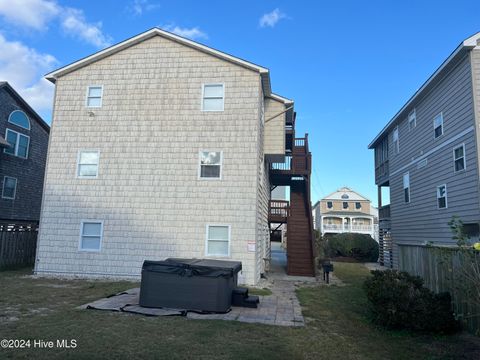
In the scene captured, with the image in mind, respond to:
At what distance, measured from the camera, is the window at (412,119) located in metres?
16.3

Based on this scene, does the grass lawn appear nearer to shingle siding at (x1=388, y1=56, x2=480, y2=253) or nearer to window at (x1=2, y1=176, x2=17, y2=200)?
shingle siding at (x1=388, y1=56, x2=480, y2=253)

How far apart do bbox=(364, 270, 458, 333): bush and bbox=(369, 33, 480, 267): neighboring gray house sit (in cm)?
326

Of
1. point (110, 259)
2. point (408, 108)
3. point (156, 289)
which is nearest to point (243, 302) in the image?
point (156, 289)

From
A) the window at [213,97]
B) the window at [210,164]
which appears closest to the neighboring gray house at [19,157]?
the window at [213,97]

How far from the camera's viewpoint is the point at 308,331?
635cm

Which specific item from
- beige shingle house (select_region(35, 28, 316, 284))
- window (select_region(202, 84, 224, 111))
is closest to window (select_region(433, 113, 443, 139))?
beige shingle house (select_region(35, 28, 316, 284))

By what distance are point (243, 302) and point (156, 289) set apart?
205 cm

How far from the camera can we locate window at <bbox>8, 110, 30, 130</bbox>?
19.0 meters

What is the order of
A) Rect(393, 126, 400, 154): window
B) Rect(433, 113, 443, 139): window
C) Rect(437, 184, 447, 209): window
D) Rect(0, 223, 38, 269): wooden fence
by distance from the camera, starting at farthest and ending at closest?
Rect(393, 126, 400, 154): window → Rect(0, 223, 38, 269): wooden fence → Rect(433, 113, 443, 139): window → Rect(437, 184, 447, 209): window

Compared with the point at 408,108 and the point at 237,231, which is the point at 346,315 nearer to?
the point at 237,231

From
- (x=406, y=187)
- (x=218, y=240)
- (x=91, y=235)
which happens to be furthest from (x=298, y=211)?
(x=91, y=235)

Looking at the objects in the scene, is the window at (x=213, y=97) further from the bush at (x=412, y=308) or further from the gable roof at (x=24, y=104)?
the gable roof at (x=24, y=104)

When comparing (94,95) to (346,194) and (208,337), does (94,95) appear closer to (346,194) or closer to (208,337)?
(208,337)

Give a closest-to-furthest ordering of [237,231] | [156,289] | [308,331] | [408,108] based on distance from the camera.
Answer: [308,331]
[156,289]
[237,231]
[408,108]
